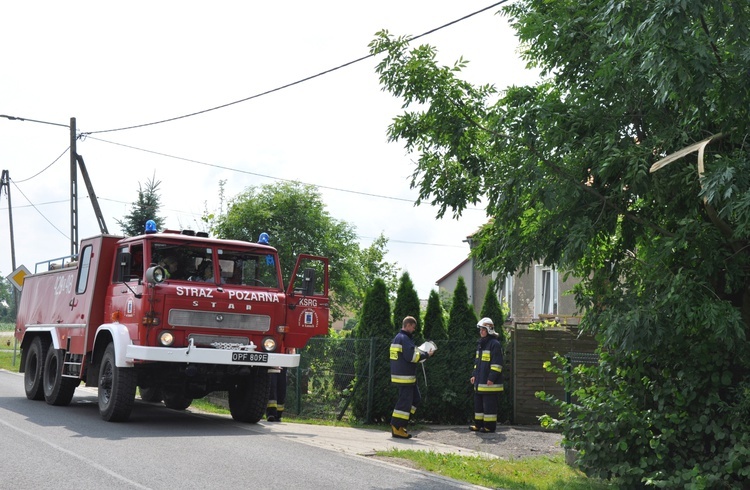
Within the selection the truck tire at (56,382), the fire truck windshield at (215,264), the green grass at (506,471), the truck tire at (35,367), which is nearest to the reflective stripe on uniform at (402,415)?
the green grass at (506,471)

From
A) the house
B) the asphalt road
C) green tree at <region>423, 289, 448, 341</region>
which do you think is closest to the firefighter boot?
the asphalt road

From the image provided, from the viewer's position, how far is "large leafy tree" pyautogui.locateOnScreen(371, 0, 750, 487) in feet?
23.0

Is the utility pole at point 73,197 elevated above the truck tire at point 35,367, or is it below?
above

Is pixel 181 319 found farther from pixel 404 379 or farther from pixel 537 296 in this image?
pixel 537 296

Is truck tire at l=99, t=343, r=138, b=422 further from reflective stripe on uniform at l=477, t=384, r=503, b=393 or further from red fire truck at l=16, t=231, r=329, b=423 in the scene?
reflective stripe on uniform at l=477, t=384, r=503, b=393

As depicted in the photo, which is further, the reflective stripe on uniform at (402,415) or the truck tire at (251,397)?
the truck tire at (251,397)

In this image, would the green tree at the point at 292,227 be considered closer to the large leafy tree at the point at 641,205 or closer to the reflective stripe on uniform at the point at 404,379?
the reflective stripe on uniform at the point at 404,379

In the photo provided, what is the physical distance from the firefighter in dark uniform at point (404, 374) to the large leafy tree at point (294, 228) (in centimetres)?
1543

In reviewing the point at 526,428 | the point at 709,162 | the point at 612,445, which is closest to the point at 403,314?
the point at 526,428

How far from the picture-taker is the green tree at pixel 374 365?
47.3 feet

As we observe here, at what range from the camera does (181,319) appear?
38.3ft

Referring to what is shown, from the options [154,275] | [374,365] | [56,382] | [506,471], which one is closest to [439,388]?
[374,365]

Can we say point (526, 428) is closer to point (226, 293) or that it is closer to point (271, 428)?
point (271, 428)

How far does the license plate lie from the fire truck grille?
403mm
